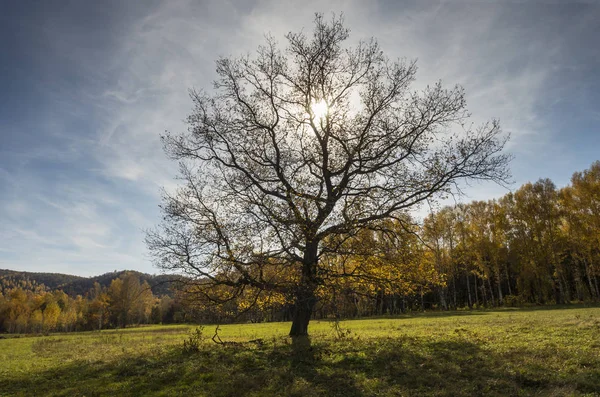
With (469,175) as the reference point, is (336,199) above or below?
below

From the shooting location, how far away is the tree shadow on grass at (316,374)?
9.29m

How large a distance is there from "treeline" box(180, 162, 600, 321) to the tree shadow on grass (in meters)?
2.58

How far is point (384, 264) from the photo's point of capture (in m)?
16.5

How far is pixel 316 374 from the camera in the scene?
11.5 m

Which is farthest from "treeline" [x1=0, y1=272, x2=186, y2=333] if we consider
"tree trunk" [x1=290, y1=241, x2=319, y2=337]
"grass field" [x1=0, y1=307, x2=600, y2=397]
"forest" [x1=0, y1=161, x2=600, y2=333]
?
"grass field" [x1=0, y1=307, x2=600, y2=397]

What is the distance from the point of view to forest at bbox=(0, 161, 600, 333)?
1680 cm

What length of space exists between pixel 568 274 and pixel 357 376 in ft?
218

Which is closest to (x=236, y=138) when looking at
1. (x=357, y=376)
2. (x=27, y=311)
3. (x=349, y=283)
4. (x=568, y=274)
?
(x=349, y=283)

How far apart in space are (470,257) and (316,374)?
56.5m

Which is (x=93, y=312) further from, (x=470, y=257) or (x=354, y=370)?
(x=354, y=370)

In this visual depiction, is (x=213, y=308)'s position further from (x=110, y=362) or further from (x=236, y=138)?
(x=236, y=138)

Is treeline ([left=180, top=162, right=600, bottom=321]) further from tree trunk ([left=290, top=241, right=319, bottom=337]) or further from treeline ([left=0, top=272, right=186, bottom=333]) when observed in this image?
treeline ([left=0, top=272, right=186, bottom=333])

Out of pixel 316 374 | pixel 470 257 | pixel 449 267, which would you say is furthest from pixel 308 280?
pixel 470 257

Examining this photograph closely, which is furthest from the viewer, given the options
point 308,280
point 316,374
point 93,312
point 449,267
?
point 93,312
